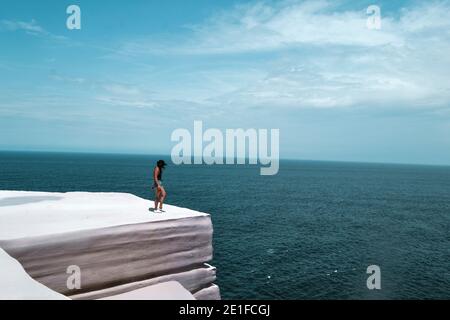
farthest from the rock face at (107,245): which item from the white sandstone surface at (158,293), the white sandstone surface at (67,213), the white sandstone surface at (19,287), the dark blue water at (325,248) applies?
the dark blue water at (325,248)

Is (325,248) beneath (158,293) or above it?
beneath

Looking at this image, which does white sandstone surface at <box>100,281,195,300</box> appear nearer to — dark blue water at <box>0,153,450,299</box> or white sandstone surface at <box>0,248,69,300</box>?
white sandstone surface at <box>0,248,69,300</box>

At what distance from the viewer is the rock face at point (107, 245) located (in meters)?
9.38

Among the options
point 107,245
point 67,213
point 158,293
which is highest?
point 67,213

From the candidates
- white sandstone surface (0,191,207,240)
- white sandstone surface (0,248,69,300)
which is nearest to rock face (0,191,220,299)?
white sandstone surface (0,191,207,240)

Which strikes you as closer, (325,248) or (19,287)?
(19,287)

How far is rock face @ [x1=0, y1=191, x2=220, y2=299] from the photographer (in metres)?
9.38

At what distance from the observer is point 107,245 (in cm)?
1029

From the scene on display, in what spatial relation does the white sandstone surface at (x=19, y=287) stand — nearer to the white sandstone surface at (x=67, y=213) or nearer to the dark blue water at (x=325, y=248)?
the white sandstone surface at (x=67, y=213)

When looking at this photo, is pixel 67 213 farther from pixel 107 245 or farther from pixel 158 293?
pixel 158 293

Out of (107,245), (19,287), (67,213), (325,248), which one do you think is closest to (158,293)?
(107,245)

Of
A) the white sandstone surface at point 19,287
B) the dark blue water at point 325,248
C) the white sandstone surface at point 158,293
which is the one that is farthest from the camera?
the dark blue water at point 325,248

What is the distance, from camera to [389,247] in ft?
131

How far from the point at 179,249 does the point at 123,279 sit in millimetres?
2179
